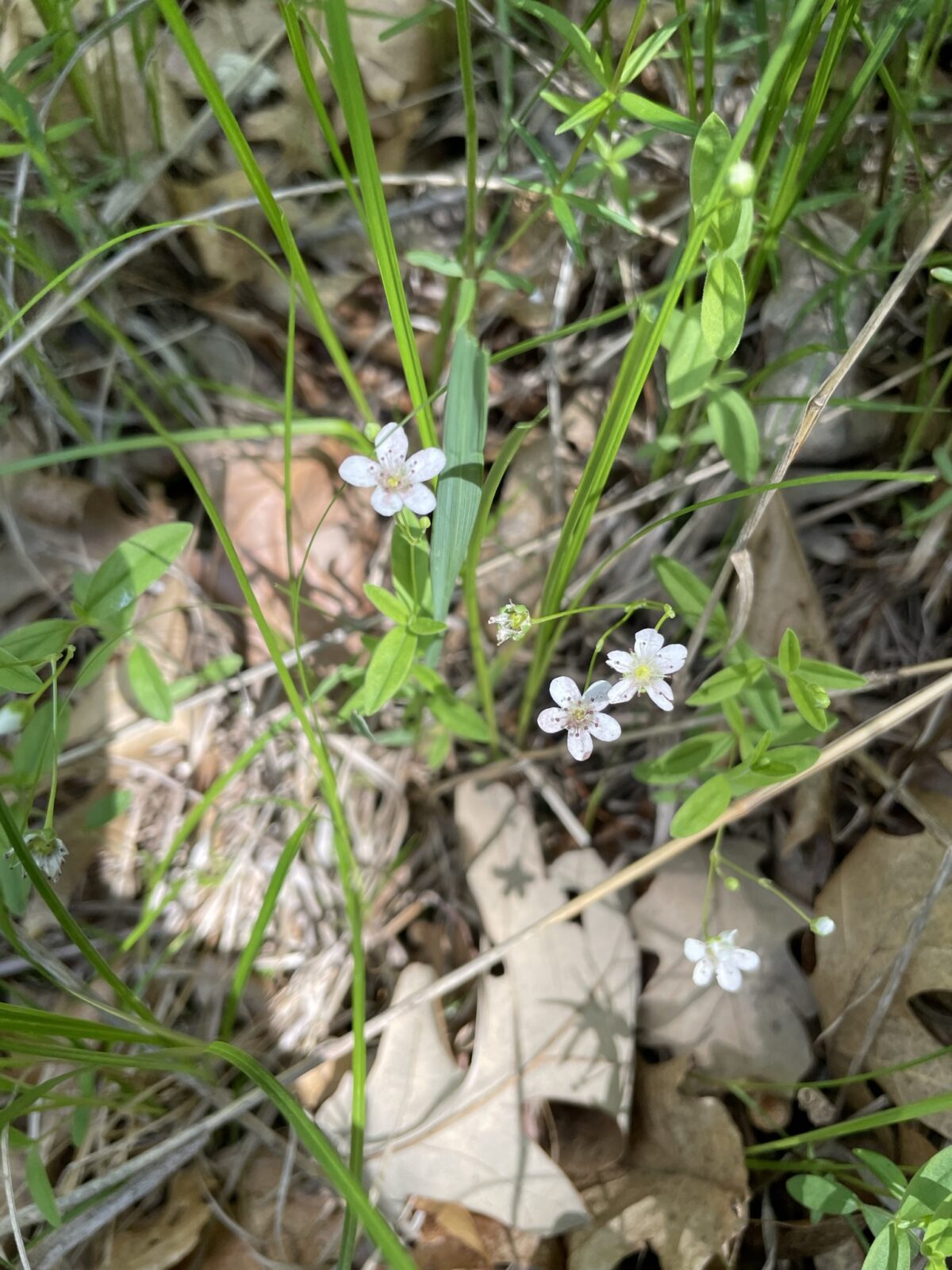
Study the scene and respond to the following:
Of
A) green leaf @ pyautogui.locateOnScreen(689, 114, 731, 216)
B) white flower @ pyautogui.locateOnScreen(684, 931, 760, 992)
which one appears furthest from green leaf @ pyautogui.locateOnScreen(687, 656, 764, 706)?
green leaf @ pyautogui.locateOnScreen(689, 114, 731, 216)

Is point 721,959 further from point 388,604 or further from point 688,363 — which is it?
point 688,363

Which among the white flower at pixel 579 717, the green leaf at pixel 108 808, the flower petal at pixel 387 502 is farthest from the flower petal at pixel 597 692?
the green leaf at pixel 108 808

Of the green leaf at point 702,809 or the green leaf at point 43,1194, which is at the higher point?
the green leaf at point 702,809

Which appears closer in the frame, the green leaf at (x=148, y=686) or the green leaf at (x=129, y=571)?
the green leaf at (x=129, y=571)

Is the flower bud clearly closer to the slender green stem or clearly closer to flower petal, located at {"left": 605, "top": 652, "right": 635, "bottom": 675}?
the slender green stem

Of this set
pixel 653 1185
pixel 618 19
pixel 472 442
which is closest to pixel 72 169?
pixel 618 19

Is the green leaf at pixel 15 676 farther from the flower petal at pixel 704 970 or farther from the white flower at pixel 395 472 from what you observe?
the flower petal at pixel 704 970

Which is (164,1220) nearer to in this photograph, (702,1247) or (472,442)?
(702,1247)
